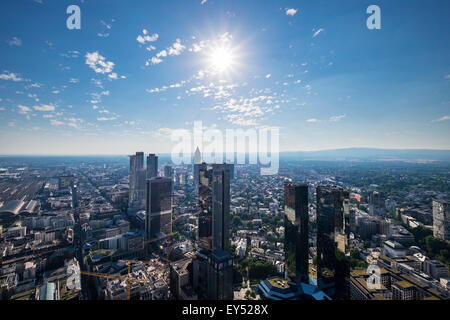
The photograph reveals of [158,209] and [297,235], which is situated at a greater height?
[297,235]

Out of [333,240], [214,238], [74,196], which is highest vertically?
[333,240]

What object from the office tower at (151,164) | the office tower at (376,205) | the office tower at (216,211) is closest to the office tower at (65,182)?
the office tower at (151,164)

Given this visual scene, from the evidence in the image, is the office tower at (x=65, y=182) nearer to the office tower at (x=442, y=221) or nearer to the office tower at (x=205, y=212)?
the office tower at (x=205, y=212)

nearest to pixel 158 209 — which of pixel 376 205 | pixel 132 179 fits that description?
pixel 132 179

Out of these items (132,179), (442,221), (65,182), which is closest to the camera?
(442,221)

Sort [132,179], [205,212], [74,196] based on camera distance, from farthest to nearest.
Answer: [132,179] < [74,196] < [205,212]

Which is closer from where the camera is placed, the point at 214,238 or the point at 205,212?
the point at 214,238

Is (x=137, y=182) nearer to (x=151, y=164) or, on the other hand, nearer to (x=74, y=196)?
(x=151, y=164)

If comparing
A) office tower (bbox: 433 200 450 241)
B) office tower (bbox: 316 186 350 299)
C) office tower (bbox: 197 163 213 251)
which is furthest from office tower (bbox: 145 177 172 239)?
office tower (bbox: 433 200 450 241)

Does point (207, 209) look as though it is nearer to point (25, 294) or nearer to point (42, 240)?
point (25, 294)
